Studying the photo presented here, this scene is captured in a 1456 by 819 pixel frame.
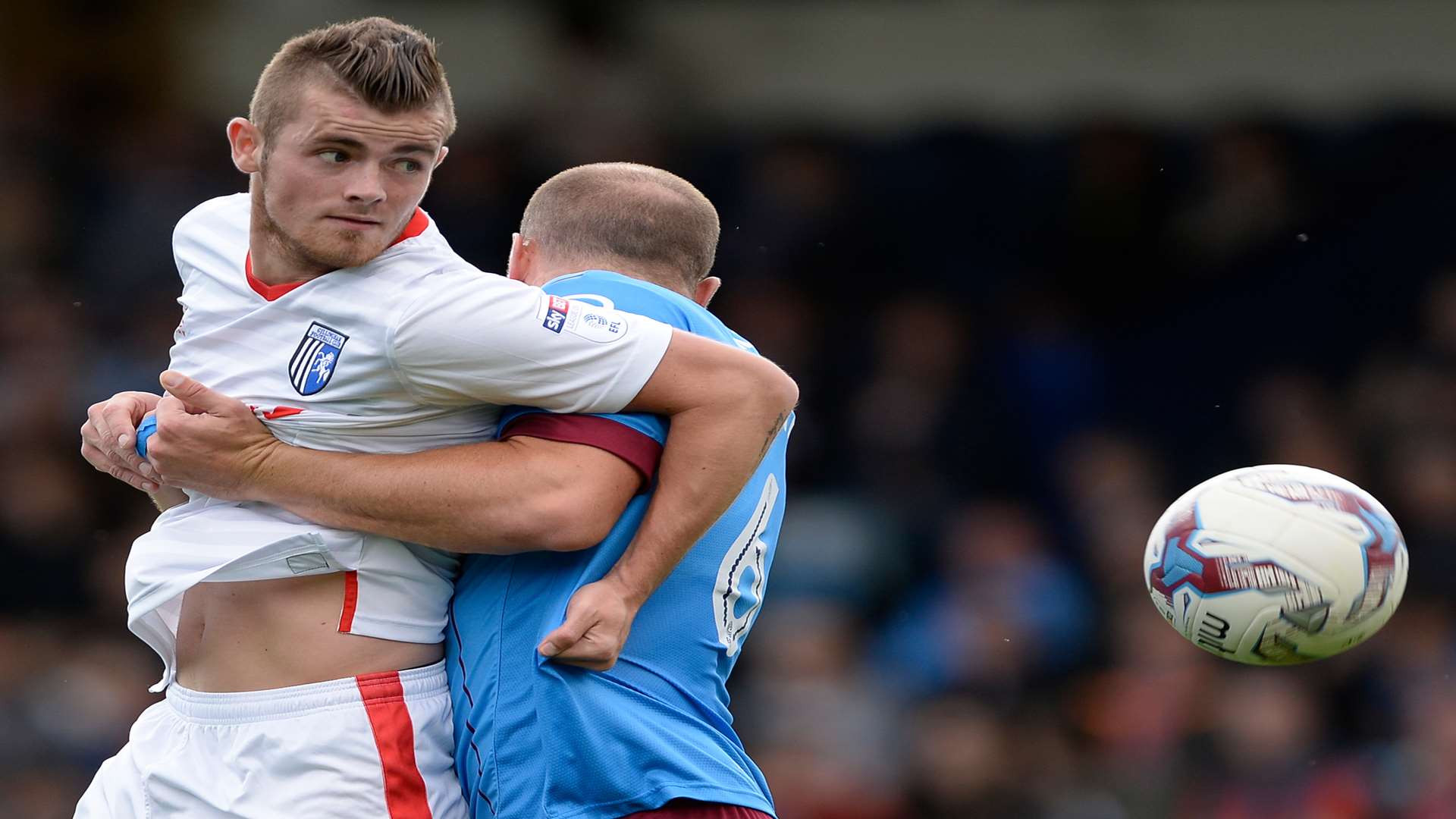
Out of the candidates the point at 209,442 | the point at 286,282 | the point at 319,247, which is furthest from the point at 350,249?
the point at 209,442

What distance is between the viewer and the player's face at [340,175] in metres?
3.27

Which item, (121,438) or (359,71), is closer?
(359,71)

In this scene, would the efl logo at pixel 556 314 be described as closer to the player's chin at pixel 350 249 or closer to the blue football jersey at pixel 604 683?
the blue football jersey at pixel 604 683

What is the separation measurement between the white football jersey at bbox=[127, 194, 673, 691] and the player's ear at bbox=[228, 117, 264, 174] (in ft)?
0.69

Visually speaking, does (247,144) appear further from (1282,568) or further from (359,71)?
(1282,568)

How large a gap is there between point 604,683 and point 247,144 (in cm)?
125

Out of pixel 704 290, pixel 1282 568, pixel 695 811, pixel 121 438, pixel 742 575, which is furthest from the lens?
pixel 704 290

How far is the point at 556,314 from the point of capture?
10.8 ft

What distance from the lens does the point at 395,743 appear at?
11.0 ft

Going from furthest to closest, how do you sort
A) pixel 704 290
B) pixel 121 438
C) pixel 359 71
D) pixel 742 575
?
1. pixel 704 290
2. pixel 742 575
3. pixel 121 438
4. pixel 359 71

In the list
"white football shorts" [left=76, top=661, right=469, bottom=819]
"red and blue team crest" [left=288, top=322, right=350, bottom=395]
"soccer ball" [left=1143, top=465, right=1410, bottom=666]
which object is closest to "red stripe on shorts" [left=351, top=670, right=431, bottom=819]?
"white football shorts" [left=76, top=661, right=469, bottom=819]

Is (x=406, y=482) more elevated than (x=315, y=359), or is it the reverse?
(x=315, y=359)

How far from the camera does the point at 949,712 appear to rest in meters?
8.70

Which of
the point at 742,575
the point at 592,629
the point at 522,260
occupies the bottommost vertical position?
the point at 742,575
